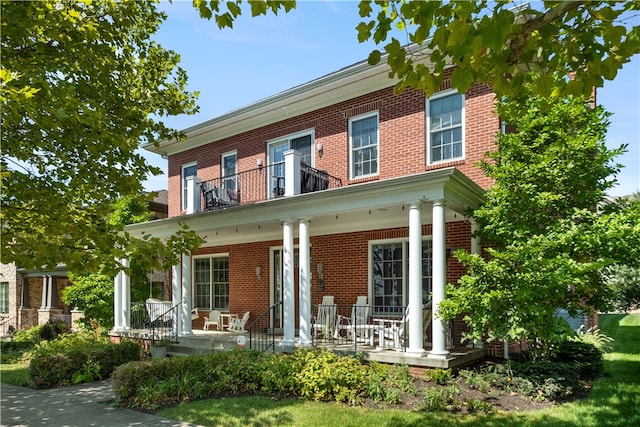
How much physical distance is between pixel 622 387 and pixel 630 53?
669cm

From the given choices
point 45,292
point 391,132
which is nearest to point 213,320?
point 391,132

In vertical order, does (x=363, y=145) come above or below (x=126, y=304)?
above

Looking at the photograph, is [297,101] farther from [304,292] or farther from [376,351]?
[376,351]

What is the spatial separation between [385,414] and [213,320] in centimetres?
1026

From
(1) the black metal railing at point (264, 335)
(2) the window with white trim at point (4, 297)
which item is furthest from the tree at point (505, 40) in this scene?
(2) the window with white trim at point (4, 297)

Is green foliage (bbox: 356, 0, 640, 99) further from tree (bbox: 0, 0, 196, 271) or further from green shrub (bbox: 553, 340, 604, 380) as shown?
green shrub (bbox: 553, 340, 604, 380)

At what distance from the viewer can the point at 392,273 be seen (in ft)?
40.1

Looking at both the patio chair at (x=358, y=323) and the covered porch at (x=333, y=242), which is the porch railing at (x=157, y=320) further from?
the patio chair at (x=358, y=323)

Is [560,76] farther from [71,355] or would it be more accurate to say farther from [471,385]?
[71,355]

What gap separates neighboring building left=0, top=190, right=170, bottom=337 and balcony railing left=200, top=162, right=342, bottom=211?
350 inches

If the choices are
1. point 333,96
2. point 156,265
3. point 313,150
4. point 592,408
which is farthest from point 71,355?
point 592,408

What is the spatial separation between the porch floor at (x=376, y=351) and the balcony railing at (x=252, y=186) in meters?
4.28

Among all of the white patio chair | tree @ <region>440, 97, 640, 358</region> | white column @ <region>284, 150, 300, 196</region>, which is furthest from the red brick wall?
the white patio chair

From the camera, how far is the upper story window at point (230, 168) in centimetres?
1574
